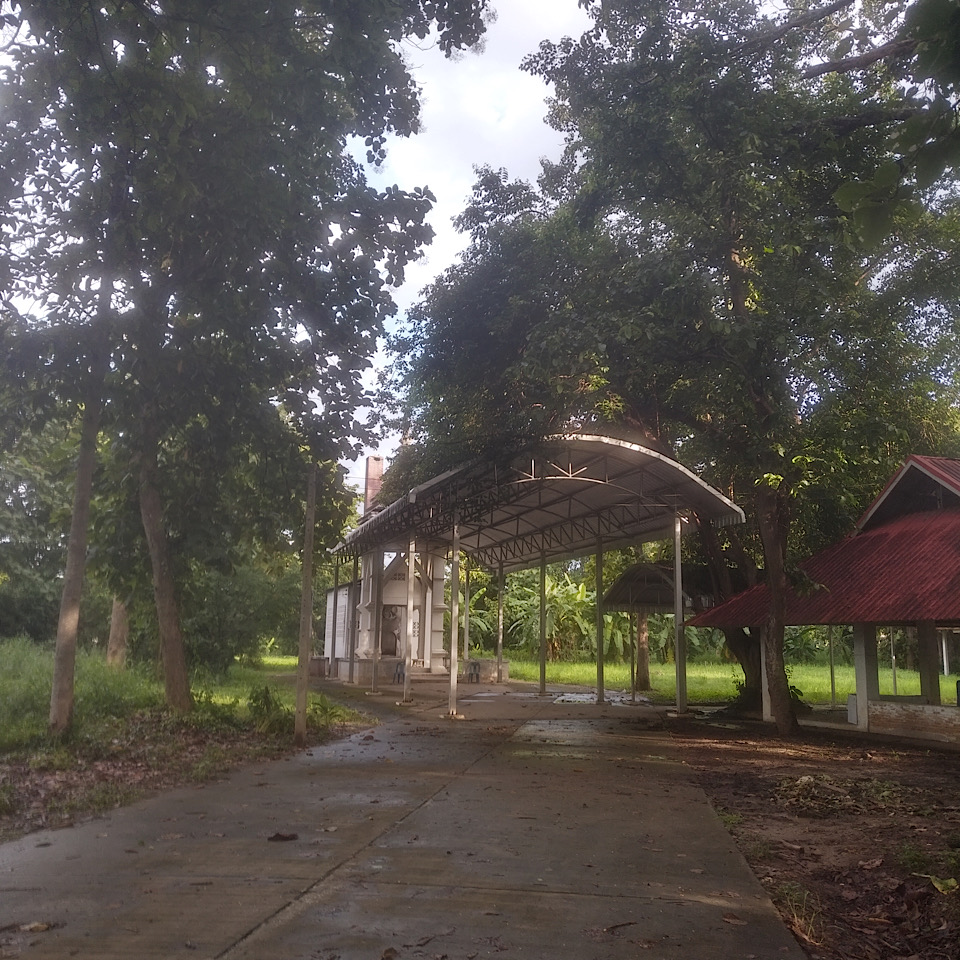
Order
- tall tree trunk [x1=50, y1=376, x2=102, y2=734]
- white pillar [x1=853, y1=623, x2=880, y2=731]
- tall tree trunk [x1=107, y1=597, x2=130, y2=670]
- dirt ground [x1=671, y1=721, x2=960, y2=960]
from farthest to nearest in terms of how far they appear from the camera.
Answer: tall tree trunk [x1=107, y1=597, x2=130, y2=670], white pillar [x1=853, y1=623, x2=880, y2=731], tall tree trunk [x1=50, y1=376, x2=102, y2=734], dirt ground [x1=671, y1=721, x2=960, y2=960]

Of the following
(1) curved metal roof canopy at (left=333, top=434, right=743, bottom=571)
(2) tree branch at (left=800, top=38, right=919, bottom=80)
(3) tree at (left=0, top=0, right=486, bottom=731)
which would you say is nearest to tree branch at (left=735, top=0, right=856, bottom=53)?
(2) tree branch at (left=800, top=38, right=919, bottom=80)

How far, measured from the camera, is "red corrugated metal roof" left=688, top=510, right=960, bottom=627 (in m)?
13.4

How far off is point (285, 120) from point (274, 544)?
260 inches

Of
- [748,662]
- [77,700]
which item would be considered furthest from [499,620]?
[77,700]

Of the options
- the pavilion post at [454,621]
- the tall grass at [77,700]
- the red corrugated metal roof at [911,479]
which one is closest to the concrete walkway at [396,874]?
the tall grass at [77,700]

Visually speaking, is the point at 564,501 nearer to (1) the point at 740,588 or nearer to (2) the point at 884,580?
(1) the point at 740,588

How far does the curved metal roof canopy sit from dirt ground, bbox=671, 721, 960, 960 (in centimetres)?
519

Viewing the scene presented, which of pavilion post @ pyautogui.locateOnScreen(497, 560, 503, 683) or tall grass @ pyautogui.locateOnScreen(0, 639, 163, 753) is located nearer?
tall grass @ pyautogui.locateOnScreen(0, 639, 163, 753)

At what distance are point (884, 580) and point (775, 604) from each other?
1.98 metres

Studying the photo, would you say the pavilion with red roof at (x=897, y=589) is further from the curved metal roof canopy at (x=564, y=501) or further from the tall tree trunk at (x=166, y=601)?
the tall tree trunk at (x=166, y=601)

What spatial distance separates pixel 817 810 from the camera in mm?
8391

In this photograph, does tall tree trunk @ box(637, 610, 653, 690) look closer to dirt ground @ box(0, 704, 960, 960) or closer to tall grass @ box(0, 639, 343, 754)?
tall grass @ box(0, 639, 343, 754)

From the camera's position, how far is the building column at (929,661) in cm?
1488

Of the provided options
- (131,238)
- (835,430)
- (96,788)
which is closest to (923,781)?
(835,430)
